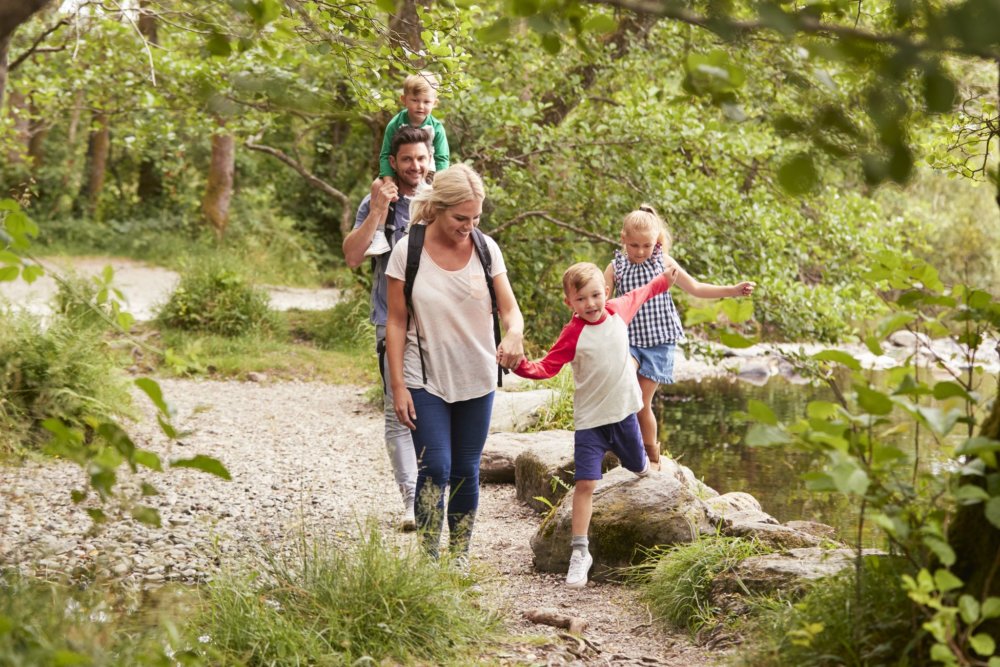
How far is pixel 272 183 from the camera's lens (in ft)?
72.8

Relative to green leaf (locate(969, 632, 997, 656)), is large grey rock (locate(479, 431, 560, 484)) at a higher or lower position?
lower

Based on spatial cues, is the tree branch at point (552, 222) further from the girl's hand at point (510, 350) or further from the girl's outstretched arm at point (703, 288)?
the girl's hand at point (510, 350)

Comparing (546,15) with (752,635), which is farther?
(752,635)

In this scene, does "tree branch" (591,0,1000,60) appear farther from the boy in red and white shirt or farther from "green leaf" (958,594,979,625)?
the boy in red and white shirt

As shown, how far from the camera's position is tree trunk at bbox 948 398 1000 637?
2484mm

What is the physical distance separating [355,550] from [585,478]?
1.37 metres

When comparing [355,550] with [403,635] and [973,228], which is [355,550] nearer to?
[403,635]

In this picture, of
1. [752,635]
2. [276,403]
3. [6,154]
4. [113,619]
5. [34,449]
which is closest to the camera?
[113,619]

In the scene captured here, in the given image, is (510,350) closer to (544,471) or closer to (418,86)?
(418,86)

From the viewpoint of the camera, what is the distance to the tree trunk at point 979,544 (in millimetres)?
2484

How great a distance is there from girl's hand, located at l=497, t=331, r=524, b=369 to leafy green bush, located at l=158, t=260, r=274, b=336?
Answer: 8.67m

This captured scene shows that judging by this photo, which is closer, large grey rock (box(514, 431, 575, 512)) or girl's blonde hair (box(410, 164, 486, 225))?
girl's blonde hair (box(410, 164, 486, 225))

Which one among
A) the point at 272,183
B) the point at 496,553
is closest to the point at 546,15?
the point at 496,553

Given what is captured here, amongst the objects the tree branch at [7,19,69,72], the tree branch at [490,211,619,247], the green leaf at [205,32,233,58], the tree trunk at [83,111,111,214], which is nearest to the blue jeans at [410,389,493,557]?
the green leaf at [205,32,233,58]
